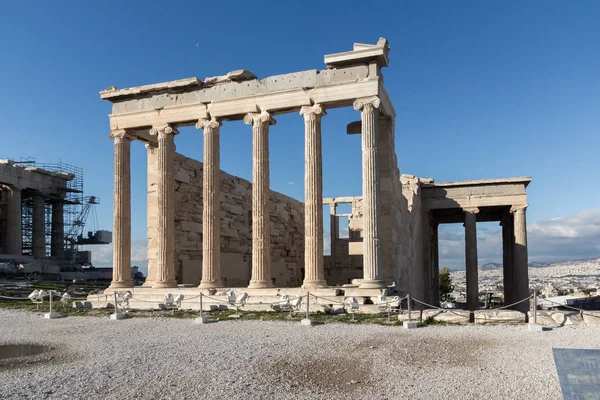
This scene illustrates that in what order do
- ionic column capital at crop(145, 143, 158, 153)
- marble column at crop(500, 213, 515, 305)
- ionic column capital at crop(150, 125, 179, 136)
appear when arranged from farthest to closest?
marble column at crop(500, 213, 515, 305), ionic column capital at crop(145, 143, 158, 153), ionic column capital at crop(150, 125, 179, 136)

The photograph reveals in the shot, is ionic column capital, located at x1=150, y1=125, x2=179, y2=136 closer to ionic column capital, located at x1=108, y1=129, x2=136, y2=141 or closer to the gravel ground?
ionic column capital, located at x1=108, y1=129, x2=136, y2=141

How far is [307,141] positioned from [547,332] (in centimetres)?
985

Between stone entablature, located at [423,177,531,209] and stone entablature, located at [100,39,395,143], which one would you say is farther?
stone entablature, located at [423,177,531,209]

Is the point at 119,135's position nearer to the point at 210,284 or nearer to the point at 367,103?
the point at 210,284

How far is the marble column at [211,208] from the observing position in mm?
20531

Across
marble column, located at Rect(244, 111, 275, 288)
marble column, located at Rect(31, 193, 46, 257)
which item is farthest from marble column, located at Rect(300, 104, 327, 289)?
marble column, located at Rect(31, 193, 46, 257)

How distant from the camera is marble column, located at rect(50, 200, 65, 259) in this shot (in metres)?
51.8

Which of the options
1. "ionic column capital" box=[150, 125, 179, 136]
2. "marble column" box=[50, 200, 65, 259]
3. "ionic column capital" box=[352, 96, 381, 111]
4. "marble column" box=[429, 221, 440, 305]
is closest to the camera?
"ionic column capital" box=[352, 96, 381, 111]

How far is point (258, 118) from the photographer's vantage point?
793 inches

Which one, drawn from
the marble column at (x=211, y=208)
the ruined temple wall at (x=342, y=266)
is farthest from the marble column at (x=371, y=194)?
the ruined temple wall at (x=342, y=266)

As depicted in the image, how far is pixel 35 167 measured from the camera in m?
50.2

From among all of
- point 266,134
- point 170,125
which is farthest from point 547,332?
point 170,125

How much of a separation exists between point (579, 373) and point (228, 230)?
2196 cm

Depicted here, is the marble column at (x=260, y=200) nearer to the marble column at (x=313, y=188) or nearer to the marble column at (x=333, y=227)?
the marble column at (x=313, y=188)
